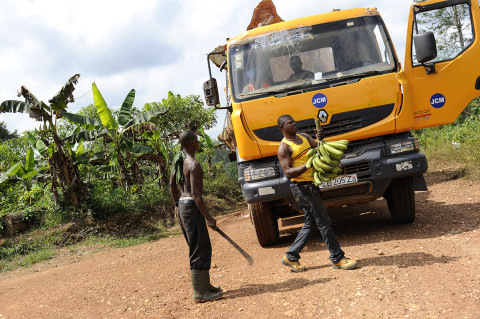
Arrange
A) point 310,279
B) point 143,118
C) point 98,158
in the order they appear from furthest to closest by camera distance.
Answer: point 98,158, point 143,118, point 310,279

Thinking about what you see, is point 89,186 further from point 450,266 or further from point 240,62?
point 450,266

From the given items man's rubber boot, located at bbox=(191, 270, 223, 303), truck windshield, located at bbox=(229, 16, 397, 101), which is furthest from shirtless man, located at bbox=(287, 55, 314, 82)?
man's rubber boot, located at bbox=(191, 270, 223, 303)

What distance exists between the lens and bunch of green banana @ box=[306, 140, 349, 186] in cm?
456

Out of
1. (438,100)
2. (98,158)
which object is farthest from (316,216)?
(98,158)

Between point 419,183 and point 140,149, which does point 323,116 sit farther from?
point 140,149

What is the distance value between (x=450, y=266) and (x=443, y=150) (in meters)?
9.21

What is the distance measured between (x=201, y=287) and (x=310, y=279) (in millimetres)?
1162

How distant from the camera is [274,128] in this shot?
19.4 ft

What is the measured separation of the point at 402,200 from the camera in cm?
633

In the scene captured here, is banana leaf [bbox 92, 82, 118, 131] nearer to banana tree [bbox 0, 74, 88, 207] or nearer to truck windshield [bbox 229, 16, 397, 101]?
banana tree [bbox 0, 74, 88, 207]

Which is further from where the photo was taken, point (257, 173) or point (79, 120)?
point (79, 120)

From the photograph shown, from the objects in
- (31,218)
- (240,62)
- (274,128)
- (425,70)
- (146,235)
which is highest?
(240,62)

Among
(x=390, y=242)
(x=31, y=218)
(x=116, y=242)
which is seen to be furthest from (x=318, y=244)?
(x=31, y=218)

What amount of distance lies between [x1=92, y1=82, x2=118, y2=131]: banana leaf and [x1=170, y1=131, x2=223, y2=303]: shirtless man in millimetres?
8787
